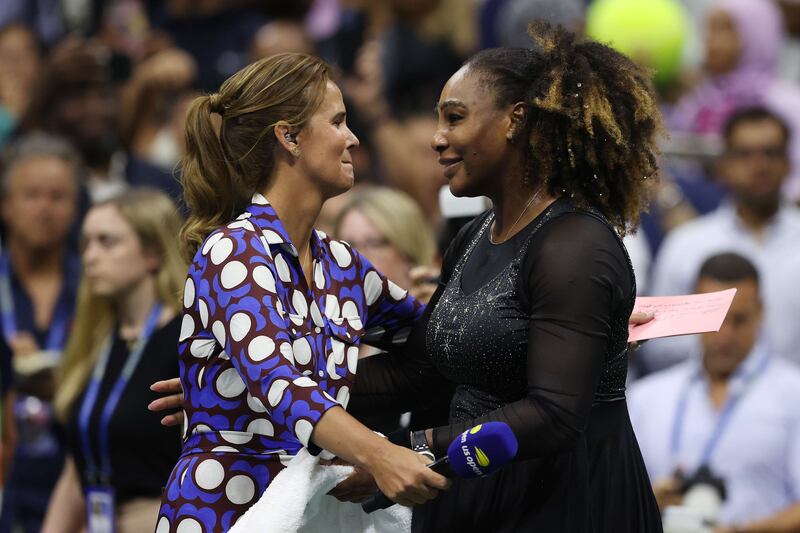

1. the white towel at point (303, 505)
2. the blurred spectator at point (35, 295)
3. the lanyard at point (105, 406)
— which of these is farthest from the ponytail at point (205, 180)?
the blurred spectator at point (35, 295)

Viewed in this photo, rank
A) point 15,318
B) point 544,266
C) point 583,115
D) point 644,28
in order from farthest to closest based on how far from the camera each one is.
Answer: point 644,28, point 15,318, point 583,115, point 544,266

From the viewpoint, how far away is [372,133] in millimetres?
7660

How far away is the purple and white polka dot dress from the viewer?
3.03 metres

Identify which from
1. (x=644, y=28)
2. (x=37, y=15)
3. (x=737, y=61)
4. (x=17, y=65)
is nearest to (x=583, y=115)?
(x=644, y=28)

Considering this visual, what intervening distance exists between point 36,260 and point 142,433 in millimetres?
1915

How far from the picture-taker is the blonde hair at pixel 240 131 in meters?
3.31

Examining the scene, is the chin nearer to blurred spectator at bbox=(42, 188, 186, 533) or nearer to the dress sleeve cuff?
the dress sleeve cuff

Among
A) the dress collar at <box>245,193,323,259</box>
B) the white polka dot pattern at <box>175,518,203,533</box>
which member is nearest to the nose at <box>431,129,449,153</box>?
the dress collar at <box>245,193,323,259</box>

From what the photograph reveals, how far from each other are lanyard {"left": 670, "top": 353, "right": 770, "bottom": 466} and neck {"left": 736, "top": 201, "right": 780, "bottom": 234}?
3.77 ft

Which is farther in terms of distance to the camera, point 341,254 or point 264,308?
point 341,254

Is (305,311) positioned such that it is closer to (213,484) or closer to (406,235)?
(213,484)

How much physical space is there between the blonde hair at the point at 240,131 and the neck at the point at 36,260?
3.20 meters

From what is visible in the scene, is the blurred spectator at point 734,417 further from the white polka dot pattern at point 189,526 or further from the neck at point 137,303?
the white polka dot pattern at point 189,526

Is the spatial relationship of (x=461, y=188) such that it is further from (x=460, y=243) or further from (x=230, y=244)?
(x=230, y=244)
